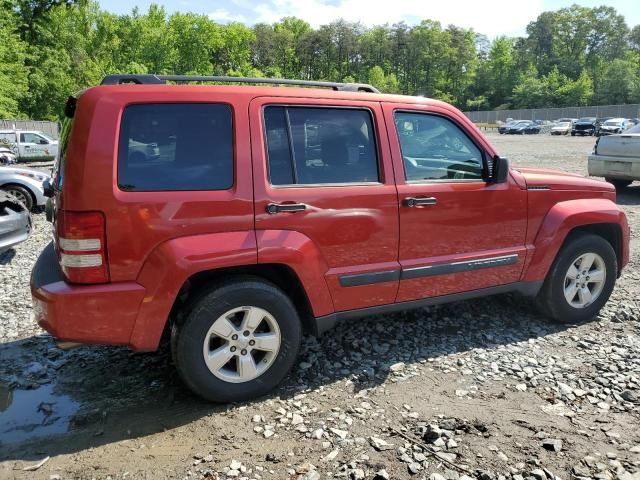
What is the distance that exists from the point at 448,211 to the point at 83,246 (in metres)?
2.46

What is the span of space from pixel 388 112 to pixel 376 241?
94 cm

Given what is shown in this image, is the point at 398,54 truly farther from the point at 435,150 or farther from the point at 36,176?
the point at 435,150

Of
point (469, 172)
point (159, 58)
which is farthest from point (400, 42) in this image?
point (469, 172)

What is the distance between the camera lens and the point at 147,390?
352 cm

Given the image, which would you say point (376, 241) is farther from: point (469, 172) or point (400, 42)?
point (400, 42)

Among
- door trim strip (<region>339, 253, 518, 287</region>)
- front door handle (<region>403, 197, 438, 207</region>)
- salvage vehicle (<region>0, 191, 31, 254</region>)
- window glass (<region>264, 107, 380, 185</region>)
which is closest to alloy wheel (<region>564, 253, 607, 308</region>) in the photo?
door trim strip (<region>339, 253, 518, 287</region>)

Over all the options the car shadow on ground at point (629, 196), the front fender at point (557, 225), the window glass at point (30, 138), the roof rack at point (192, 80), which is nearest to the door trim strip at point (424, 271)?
the front fender at point (557, 225)

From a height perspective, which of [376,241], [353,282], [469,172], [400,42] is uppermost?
[400,42]

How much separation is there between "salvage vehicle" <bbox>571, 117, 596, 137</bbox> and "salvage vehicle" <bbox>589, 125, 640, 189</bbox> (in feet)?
132

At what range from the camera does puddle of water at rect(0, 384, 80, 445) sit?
3061 millimetres

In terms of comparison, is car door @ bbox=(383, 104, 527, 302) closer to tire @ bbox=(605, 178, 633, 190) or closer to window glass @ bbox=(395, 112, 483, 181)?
window glass @ bbox=(395, 112, 483, 181)

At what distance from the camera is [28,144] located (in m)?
23.9

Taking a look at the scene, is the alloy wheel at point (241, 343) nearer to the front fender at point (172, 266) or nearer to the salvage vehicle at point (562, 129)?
the front fender at point (172, 266)

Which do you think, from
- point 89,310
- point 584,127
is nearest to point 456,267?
point 89,310
